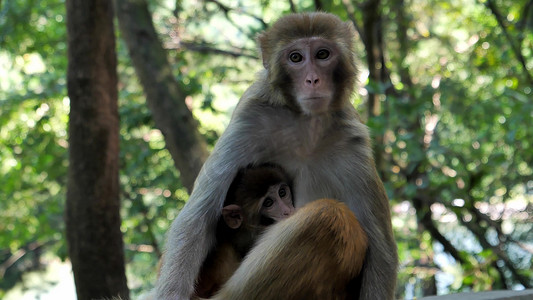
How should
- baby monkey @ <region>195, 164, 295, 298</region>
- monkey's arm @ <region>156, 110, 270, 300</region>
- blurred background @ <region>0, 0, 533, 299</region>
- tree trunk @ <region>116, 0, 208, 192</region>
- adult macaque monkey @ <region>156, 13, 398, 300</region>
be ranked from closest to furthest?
monkey's arm @ <region>156, 110, 270, 300</region> < adult macaque monkey @ <region>156, 13, 398, 300</region> < baby monkey @ <region>195, 164, 295, 298</region> < tree trunk @ <region>116, 0, 208, 192</region> < blurred background @ <region>0, 0, 533, 299</region>

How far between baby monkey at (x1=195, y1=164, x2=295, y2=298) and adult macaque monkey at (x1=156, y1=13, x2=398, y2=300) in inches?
3.2

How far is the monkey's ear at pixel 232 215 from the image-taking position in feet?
11.1

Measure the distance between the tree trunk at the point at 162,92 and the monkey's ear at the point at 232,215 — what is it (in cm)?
290

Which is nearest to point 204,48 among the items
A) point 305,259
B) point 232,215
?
point 232,215

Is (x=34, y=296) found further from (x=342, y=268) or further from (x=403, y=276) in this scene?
(x=342, y=268)

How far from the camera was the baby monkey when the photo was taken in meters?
3.35

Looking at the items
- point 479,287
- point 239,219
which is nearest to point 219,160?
point 239,219

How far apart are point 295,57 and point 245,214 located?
34.8 inches

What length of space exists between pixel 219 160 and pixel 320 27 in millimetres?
901

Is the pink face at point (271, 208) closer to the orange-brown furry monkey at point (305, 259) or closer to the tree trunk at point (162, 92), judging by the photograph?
the orange-brown furry monkey at point (305, 259)

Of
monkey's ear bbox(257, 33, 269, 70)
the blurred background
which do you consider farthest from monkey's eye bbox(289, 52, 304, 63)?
the blurred background

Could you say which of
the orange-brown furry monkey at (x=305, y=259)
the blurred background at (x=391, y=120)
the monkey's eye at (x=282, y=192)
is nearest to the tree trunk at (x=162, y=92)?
the blurred background at (x=391, y=120)

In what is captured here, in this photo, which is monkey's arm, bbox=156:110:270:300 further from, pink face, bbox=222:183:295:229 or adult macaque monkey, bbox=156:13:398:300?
pink face, bbox=222:183:295:229

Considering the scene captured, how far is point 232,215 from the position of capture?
3.40m
